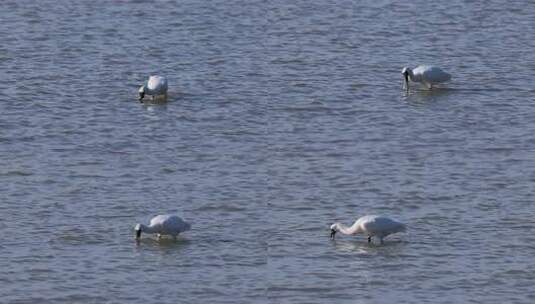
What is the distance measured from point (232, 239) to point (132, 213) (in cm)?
176

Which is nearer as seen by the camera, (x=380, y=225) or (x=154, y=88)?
(x=380, y=225)

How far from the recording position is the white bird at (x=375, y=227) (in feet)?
73.9

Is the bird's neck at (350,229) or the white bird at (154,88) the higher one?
the white bird at (154,88)

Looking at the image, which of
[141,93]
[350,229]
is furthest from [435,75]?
[350,229]

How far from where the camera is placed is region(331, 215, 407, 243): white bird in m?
22.5

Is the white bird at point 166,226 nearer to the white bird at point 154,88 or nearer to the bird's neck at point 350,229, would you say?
the bird's neck at point 350,229

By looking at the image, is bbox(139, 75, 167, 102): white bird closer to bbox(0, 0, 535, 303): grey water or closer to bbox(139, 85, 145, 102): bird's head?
bbox(139, 85, 145, 102): bird's head

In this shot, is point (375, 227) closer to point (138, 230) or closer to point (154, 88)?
point (138, 230)

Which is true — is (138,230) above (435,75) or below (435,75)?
below

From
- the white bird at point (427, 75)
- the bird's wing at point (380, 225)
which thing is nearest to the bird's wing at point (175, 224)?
the bird's wing at point (380, 225)

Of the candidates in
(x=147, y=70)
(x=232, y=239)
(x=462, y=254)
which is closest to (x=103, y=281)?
(x=232, y=239)

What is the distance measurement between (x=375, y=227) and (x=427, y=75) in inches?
377

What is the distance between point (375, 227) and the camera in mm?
22516

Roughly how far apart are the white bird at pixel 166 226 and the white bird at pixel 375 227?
1878mm
